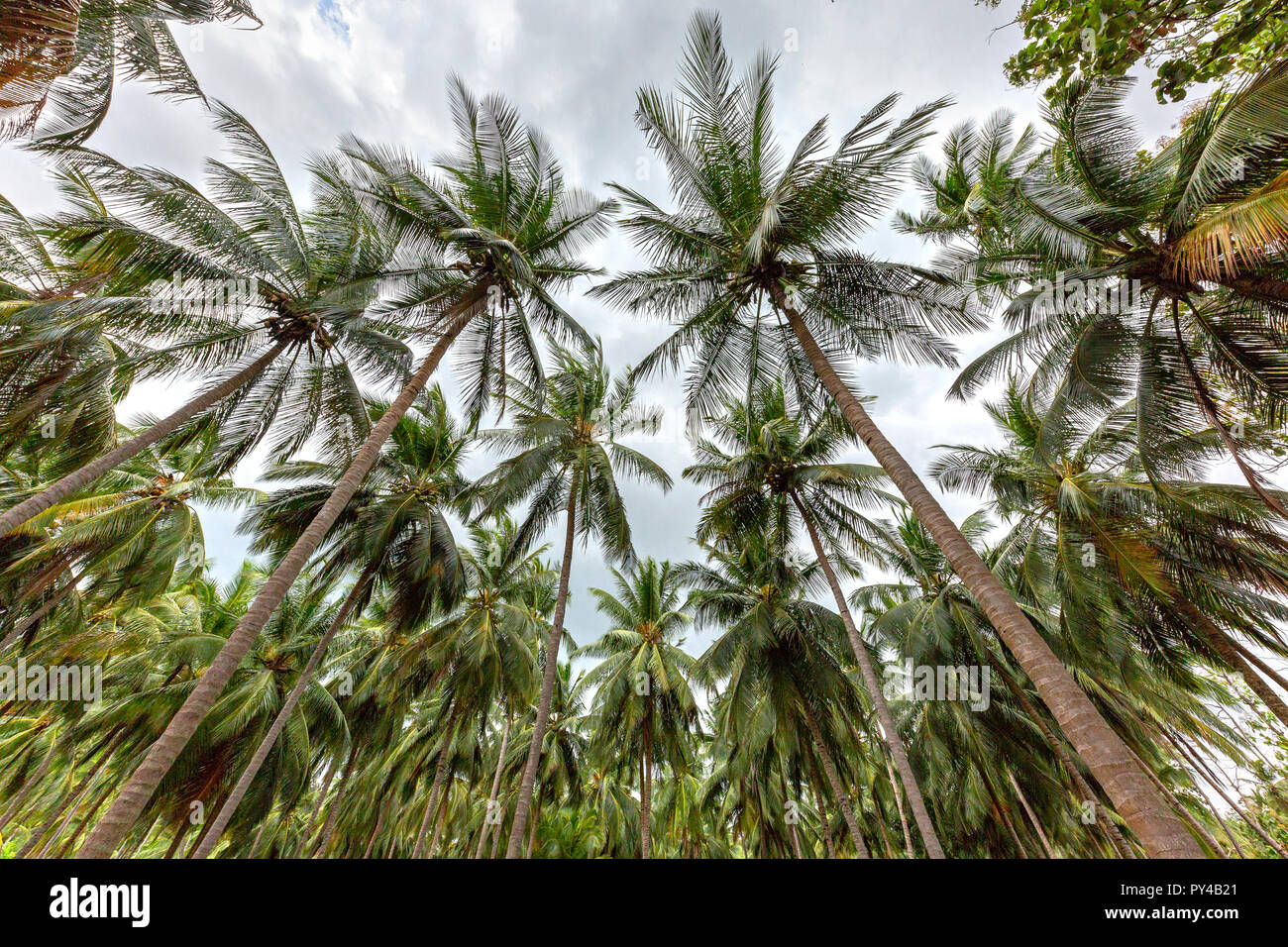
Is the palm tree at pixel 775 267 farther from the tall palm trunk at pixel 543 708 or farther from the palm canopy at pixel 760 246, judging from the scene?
the tall palm trunk at pixel 543 708

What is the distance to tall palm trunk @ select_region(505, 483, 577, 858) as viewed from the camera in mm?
10125

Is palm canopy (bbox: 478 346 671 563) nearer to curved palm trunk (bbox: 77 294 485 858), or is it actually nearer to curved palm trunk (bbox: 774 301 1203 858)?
curved palm trunk (bbox: 77 294 485 858)

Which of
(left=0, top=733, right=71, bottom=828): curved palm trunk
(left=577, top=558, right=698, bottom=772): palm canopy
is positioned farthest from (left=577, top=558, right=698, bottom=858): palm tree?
(left=0, top=733, right=71, bottom=828): curved palm trunk

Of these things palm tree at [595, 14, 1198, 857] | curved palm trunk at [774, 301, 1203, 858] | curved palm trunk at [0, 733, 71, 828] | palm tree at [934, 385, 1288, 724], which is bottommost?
curved palm trunk at [774, 301, 1203, 858]

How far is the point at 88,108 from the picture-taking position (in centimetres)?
586

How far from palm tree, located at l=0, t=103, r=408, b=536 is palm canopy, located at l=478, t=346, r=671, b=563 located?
14.6 feet

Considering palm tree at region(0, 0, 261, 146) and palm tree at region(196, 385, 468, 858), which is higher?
palm tree at region(196, 385, 468, 858)

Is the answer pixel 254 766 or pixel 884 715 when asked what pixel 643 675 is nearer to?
pixel 884 715

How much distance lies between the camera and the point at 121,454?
8047 millimetres

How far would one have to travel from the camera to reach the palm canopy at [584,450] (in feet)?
46.7

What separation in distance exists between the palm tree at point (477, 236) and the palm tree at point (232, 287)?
798mm

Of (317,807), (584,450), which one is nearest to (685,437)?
(584,450)

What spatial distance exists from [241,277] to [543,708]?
10.4 meters
